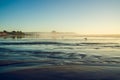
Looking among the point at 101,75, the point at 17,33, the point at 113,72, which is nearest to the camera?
the point at 101,75

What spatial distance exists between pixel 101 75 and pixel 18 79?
401 cm

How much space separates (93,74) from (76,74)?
86 centimetres

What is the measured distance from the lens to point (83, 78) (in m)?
9.79

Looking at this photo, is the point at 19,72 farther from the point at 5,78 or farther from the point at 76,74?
the point at 76,74

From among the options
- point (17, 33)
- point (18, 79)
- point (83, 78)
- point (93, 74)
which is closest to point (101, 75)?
point (93, 74)

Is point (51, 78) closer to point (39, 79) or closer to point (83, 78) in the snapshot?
point (39, 79)

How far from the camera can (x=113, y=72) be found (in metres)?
11.0

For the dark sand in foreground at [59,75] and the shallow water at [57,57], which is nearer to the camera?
the dark sand in foreground at [59,75]

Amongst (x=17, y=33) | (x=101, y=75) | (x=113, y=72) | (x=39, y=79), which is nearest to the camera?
(x=39, y=79)

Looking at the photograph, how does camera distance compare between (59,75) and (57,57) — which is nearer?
(59,75)

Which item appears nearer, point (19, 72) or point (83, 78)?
point (83, 78)

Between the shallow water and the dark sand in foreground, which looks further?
the shallow water

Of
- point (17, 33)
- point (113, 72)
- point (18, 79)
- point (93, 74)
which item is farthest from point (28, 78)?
point (17, 33)

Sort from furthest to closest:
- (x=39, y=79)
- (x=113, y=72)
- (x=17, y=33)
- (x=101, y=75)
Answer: (x=17, y=33), (x=113, y=72), (x=101, y=75), (x=39, y=79)
